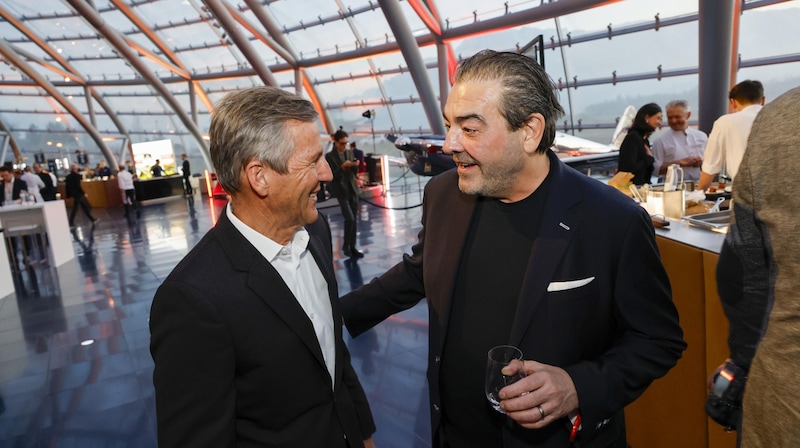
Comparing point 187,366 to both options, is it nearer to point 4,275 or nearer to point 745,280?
point 745,280

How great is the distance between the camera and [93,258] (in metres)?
8.52

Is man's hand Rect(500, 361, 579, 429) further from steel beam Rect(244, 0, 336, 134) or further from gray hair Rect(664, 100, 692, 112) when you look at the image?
steel beam Rect(244, 0, 336, 134)

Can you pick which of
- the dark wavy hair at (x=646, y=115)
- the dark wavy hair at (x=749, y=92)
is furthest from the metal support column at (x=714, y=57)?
the dark wavy hair at (x=749, y=92)

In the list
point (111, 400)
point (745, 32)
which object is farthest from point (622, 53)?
point (111, 400)

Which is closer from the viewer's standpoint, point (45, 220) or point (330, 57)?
point (45, 220)

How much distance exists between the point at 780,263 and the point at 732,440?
1237 millimetres

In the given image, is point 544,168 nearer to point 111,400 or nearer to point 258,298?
point 258,298

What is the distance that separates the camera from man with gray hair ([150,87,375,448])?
108 centimetres

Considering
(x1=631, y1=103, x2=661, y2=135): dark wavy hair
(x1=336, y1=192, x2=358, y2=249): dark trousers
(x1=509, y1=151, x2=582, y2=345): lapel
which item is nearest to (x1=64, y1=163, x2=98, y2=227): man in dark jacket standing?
(x1=336, y1=192, x2=358, y2=249): dark trousers

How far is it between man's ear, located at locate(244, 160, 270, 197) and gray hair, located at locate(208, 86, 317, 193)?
1 cm

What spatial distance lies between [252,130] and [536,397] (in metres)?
0.92

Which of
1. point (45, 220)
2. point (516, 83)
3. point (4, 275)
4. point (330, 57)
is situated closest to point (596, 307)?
point (516, 83)

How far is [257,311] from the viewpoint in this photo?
1175 mm

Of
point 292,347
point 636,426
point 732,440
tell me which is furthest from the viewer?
point 636,426
